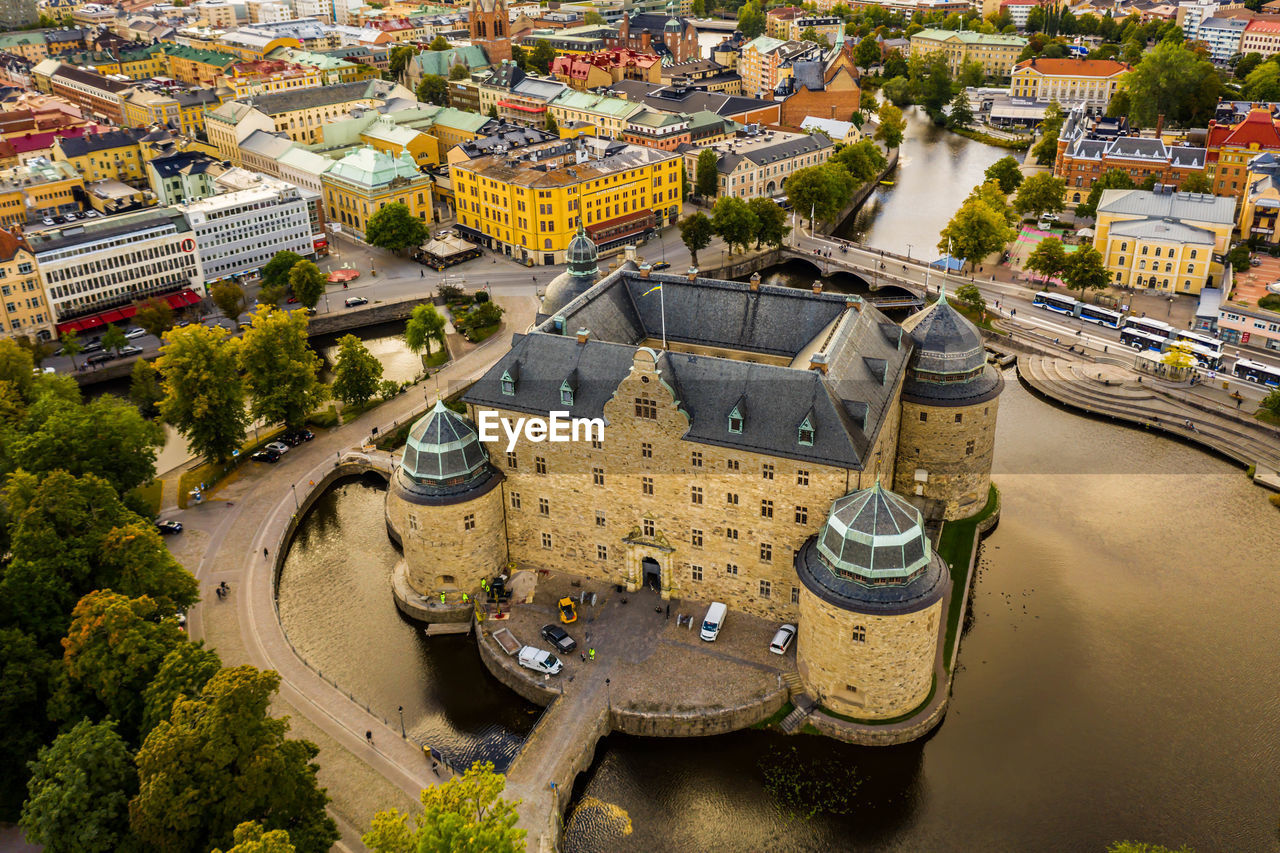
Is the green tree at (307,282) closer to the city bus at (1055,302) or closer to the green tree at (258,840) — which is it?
the green tree at (258,840)

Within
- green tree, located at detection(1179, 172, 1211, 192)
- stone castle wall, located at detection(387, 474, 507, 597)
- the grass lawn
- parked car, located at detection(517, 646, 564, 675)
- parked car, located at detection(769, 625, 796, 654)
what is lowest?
the grass lawn

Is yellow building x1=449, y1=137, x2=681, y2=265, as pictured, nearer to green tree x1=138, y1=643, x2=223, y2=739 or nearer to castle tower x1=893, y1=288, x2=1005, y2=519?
castle tower x1=893, y1=288, x2=1005, y2=519

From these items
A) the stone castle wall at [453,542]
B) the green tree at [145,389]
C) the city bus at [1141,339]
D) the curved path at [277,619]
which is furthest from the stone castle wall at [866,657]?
the green tree at [145,389]

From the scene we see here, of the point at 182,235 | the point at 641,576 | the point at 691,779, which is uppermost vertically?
the point at 182,235

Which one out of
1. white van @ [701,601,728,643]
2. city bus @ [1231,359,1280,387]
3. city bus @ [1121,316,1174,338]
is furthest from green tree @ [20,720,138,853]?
city bus @ [1121,316,1174,338]

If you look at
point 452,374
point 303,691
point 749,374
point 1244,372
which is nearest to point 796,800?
point 749,374

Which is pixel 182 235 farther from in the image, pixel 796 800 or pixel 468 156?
pixel 796 800

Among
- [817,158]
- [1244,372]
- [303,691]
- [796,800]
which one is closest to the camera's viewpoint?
[796,800]
